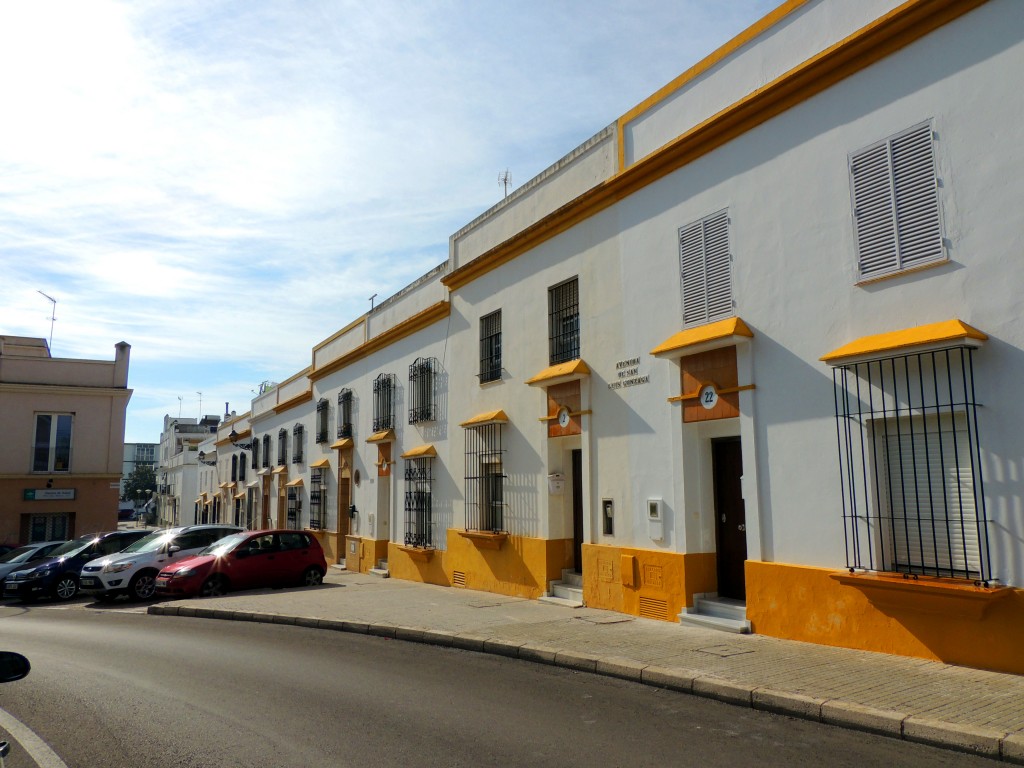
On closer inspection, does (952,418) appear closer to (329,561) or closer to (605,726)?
(605,726)

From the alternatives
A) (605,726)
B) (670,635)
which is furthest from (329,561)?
(605,726)

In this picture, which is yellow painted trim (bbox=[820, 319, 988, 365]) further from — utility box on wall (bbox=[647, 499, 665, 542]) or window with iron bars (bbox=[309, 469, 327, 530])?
window with iron bars (bbox=[309, 469, 327, 530])

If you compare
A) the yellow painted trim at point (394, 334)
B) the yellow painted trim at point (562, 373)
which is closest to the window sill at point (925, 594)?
the yellow painted trim at point (562, 373)

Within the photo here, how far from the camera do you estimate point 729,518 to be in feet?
33.3

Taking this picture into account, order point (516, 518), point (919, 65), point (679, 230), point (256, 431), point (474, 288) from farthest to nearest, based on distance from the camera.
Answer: point (256, 431), point (474, 288), point (516, 518), point (679, 230), point (919, 65)

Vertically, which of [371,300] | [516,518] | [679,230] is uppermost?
[371,300]

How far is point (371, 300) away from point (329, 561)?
8257 mm

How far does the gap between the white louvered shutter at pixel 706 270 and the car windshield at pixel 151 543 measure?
13.2 meters

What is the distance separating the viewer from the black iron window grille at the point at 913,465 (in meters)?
7.11

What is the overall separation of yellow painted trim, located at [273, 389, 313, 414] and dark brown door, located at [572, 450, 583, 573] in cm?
1645

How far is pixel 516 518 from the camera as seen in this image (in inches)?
554

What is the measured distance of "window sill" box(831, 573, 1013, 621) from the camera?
264 inches

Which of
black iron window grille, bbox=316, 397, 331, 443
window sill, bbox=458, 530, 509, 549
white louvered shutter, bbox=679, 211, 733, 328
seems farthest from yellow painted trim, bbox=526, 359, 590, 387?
black iron window grille, bbox=316, 397, 331, 443

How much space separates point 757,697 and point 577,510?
6895mm
